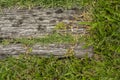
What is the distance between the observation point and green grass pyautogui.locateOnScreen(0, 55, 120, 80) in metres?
3.79

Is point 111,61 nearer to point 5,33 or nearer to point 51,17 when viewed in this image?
point 51,17

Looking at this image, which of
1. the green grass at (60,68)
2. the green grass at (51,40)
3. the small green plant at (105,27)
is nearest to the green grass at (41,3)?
the small green plant at (105,27)

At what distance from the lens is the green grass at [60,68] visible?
379cm

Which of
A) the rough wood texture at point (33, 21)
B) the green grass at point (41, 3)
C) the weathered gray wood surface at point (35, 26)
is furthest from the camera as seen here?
the green grass at point (41, 3)

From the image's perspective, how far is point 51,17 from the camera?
13.8 feet

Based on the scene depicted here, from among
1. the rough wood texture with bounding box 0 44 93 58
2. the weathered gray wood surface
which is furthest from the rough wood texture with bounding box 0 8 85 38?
the rough wood texture with bounding box 0 44 93 58

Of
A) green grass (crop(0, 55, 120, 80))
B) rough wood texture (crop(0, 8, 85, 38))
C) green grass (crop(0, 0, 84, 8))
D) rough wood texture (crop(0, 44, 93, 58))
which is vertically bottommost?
green grass (crop(0, 55, 120, 80))

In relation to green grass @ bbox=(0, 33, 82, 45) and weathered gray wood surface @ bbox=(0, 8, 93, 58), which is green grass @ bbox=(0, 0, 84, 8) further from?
green grass @ bbox=(0, 33, 82, 45)

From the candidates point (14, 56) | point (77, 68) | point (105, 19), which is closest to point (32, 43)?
point (14, 56)

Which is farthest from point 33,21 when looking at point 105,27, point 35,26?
point 105,27

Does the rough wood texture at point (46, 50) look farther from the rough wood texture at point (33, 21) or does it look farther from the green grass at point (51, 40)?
A: the rough wood texture at point (33, 21)

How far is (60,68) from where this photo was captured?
3926 millimetres

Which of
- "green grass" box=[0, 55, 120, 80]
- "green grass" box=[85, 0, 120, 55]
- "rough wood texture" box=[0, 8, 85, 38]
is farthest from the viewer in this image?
"rough wood texture" box=[0, 8, 85, 38]

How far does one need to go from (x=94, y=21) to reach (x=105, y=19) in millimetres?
145
